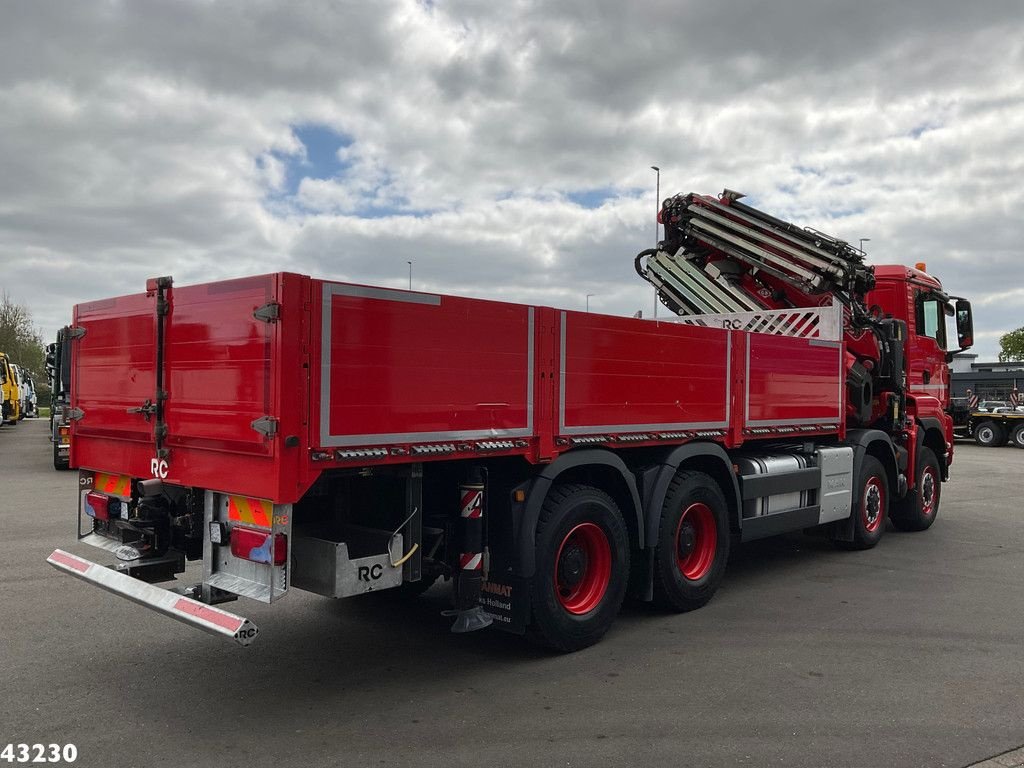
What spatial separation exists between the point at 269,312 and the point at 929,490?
9040mm

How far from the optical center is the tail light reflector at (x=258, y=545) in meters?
4.18

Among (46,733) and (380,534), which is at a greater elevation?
(380,534)

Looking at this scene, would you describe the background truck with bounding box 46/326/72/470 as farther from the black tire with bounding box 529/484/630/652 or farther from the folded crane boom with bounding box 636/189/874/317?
the black tire with bounding box 529/484/630/652

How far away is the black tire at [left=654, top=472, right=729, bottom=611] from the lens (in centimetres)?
617

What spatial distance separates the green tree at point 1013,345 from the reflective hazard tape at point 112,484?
205ft

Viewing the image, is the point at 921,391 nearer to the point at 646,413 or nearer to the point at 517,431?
the point at 646,413

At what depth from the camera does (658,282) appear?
9.88 metres

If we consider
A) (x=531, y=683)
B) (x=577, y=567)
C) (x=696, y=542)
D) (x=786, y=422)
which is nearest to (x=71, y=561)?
(x=531, y=683)

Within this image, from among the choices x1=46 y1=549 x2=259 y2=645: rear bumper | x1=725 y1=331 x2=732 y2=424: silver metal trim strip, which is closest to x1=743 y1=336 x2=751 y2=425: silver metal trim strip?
x1=725 y1=331 x2=732 y2=424: silver metal trim strip

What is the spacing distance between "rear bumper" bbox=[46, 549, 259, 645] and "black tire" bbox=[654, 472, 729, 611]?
3.09 meters

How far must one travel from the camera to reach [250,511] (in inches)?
170

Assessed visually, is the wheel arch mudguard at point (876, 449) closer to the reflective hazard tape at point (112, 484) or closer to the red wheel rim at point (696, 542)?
the red wheel rim at point (696, 542)

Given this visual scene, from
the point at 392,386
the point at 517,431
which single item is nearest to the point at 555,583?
the point at 517,431

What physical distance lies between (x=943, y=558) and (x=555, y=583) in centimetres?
529
